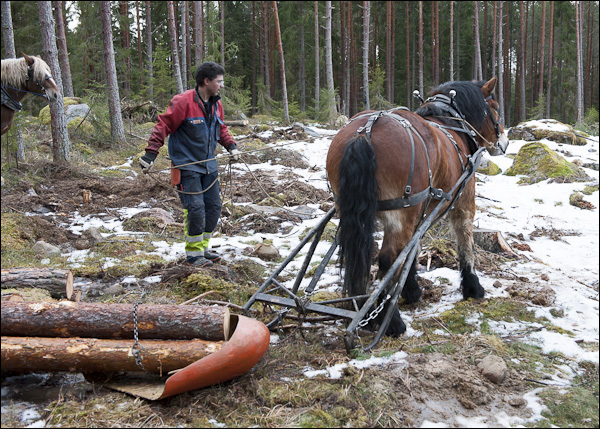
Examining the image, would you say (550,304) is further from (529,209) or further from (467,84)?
(529,209)

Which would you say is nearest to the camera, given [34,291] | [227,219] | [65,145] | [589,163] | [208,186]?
[34,291]

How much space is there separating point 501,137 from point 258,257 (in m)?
3.30

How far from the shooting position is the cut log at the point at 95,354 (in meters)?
2.43

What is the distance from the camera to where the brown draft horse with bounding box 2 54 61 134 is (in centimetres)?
360

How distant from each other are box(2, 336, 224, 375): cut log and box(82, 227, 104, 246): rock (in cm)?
323

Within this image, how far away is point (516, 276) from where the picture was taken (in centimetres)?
491

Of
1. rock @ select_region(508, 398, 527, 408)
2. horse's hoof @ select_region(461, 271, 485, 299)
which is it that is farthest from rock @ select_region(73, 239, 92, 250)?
rock @ select_region(508, 398, 527, 408)

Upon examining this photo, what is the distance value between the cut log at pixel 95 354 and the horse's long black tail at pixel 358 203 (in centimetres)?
120

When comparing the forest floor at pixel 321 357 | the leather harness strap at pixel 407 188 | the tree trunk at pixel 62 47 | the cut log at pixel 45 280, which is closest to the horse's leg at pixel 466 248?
the forest floor at pixel 321 357

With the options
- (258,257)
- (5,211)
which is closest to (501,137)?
(258,257)

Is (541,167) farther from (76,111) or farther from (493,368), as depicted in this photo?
(76,111)

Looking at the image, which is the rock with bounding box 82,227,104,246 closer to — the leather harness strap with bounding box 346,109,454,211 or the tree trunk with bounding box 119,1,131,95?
the leather harness strap with bounding box 346,109,454,211

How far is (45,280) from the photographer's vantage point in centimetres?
345

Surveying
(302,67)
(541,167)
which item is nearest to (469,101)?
(541,167)
